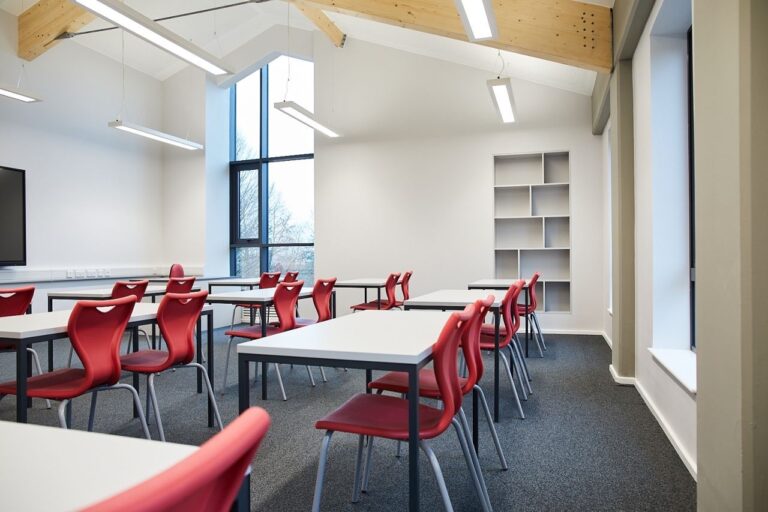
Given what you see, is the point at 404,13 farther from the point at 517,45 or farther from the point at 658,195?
the point at 658,195

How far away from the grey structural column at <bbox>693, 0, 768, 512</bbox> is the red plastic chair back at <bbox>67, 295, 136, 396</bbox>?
91.7 inches

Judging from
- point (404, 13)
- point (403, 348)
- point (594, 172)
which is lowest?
point (403, 348)

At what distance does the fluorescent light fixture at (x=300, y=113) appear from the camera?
549 cm

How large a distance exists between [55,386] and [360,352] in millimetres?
1576

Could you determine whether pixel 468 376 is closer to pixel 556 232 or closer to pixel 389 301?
pixel 389 301

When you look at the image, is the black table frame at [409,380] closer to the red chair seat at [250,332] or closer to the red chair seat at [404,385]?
the red chair seat at [404,385]

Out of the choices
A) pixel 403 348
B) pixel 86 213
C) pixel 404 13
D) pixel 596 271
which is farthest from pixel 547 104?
pixel 86 213

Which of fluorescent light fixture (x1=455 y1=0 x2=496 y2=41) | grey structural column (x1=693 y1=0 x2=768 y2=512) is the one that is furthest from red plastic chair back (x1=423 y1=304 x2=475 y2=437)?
fluorescent light fixture (x1=455 y1=0 x2=496 y2=41)

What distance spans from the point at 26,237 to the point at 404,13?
5.15m

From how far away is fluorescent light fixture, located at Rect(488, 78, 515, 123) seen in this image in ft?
15.2

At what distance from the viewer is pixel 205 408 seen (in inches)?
131

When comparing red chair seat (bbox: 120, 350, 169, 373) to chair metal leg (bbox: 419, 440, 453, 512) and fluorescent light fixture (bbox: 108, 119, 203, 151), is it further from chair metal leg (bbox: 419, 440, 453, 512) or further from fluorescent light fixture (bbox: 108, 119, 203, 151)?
fluorescent light fixture (bbox: 108, 119, 203, 151)

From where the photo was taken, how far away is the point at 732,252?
1499 millimetres

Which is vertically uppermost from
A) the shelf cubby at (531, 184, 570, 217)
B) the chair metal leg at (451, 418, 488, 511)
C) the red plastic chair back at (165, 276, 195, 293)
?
the shelf cubby at (531, 184, 570, 217)
